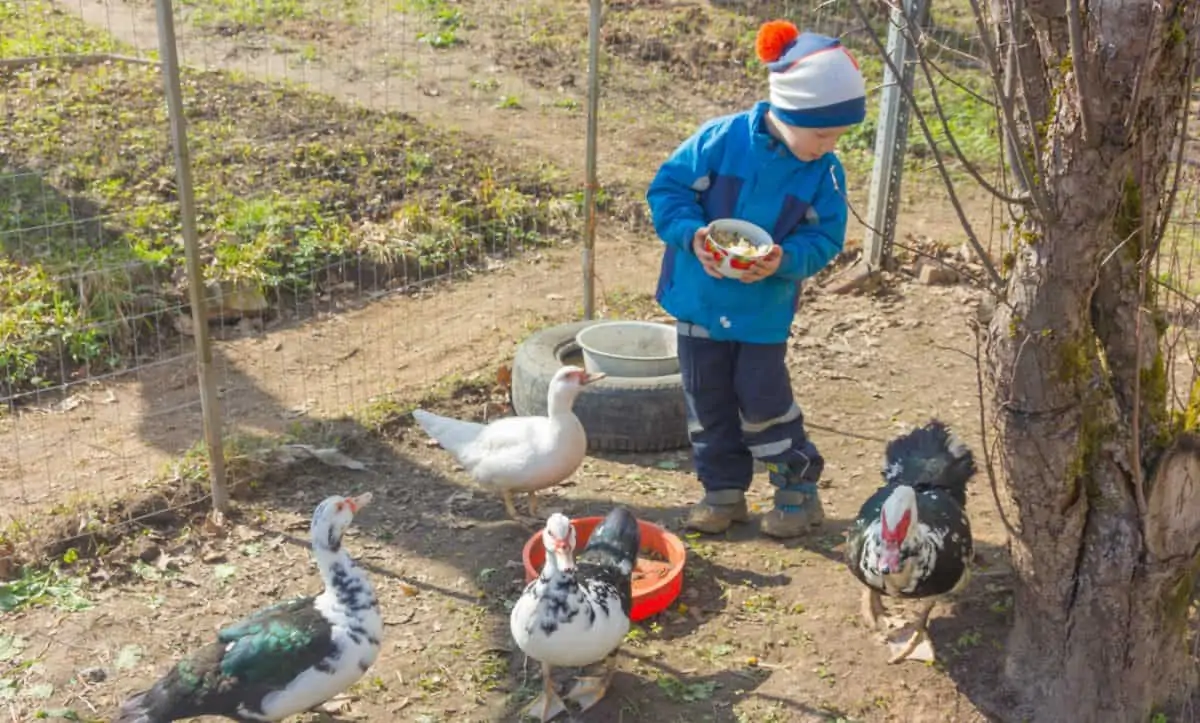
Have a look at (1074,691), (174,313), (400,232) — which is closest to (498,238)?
(400,232)

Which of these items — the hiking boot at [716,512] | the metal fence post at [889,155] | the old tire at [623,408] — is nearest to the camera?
the hiking boot at [716,512]

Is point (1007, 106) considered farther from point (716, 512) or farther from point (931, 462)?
point (716, 512)

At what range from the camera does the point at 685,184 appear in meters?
4.87

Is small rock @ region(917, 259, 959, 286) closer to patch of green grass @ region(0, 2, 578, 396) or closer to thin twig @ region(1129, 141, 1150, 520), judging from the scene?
patch of green grass @ region(0, 2, 578, 396)

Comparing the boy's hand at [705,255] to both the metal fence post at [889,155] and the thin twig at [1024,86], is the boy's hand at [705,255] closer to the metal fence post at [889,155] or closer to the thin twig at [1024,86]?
the thin twig at [1024,86]

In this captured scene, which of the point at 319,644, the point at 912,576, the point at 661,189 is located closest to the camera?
the point at 319,644

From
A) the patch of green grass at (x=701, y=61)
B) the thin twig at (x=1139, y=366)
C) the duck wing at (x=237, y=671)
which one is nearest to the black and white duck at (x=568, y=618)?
the duck wing at (x=237, y=671)

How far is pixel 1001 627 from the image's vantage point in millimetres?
4488

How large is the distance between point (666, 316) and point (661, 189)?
2.59 m

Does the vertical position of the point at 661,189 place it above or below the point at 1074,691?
above

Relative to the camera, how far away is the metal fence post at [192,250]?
4648mm

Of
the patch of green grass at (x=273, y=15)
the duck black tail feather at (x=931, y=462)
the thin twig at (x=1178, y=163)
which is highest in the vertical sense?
the thin twig at (x=1178, y=163)

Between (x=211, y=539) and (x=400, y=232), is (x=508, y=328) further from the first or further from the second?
(x=211, y=539)

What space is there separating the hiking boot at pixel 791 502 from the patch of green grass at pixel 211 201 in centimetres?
325
